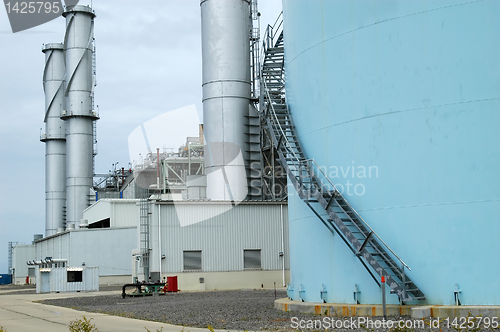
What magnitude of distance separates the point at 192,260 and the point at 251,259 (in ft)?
11.9

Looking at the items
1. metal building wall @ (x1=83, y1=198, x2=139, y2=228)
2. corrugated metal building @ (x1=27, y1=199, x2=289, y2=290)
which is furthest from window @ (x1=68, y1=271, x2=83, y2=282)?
metal building wall @ (x1=83, y1=198, x2=139, y2=228)

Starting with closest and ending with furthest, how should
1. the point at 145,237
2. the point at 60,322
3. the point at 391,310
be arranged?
the point at 391,310, the point at 60,322, the point at 145,237

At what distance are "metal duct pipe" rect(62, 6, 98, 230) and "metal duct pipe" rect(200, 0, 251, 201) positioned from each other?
88.6 ft

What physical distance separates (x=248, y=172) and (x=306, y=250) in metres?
20.5

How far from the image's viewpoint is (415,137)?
15922 millimetres

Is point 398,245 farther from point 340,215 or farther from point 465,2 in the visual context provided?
point 465,2

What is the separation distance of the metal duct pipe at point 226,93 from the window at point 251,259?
3.39 meters

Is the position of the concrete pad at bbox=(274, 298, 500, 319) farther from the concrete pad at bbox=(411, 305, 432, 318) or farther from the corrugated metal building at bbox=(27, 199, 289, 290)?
the corrugated metal building at bbox=(27, 199, 289, 290)

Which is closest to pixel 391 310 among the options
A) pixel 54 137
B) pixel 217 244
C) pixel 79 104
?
pixel 217 244

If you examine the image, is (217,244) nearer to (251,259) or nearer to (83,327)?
(251,259)

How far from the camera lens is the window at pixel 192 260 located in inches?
1409

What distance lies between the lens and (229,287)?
36.3 meters

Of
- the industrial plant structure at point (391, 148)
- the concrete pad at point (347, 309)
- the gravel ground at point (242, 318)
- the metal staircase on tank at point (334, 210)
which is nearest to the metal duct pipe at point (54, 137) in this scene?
the gravel ground at point (242, 318)

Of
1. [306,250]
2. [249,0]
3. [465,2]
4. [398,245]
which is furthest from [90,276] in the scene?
[465,2]
